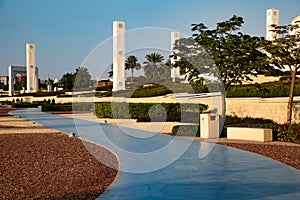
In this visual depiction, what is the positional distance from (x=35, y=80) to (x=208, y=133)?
5541 cm

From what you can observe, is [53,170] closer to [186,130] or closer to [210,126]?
[210,126]

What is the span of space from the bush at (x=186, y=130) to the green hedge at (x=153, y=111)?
2459 mm

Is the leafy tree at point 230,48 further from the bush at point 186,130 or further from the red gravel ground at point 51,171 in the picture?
the red gravel ground at point 51,171

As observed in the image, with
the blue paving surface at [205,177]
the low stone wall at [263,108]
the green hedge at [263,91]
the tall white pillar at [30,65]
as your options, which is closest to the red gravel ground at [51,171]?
the blue paving surface at [205,177]

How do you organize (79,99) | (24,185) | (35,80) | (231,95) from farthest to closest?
(35,80) → (79,99) → (231,95) → (24,185)

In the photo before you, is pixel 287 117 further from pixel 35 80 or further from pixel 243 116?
pixel 35 80

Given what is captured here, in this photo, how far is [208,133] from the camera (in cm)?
1317

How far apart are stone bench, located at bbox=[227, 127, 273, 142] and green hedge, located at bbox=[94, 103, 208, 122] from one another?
359cm

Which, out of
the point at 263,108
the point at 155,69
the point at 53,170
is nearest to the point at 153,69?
the point at 155,69

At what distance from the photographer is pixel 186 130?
14055mm

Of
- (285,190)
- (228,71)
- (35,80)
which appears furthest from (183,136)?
(35,80)

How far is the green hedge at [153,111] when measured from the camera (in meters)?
18.1

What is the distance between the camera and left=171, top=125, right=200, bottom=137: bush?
45.9 feet

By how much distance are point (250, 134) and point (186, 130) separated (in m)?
2.31
